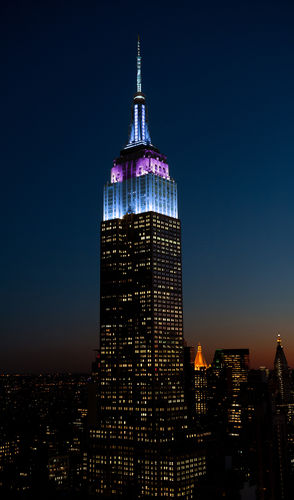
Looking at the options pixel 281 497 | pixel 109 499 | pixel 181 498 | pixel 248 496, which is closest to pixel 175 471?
pixel 181 498

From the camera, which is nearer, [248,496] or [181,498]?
[248,496]

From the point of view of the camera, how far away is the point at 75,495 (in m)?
171

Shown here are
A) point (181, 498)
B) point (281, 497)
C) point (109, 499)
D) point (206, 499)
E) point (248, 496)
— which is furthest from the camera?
point (181, 498)

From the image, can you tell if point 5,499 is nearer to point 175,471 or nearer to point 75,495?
point 75,495

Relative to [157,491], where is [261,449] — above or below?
above

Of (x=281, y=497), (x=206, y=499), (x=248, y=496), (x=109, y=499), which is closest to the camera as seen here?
(x=248, y=496)

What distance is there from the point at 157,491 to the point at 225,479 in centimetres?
4564

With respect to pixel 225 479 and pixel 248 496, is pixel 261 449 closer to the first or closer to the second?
pixel 225 479

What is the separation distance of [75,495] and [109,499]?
1644cm

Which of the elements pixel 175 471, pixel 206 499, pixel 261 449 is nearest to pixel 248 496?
pixel 206 499

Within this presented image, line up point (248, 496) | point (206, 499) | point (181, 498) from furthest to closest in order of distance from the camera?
point (181, 498) < point (206, 499) < point (248, 496)

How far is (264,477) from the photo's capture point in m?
173

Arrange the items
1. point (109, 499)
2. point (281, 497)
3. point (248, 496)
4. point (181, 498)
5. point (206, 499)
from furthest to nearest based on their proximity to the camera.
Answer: point (181, 498)
point (109, 499)
point (281, 497)
point (206, 499)
point (248, 496)

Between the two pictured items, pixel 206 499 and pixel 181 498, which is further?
pixel 181 498
